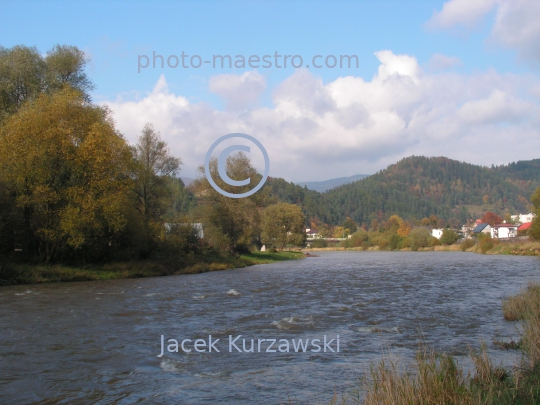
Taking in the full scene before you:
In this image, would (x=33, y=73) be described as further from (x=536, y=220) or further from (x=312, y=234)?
(x=312, y=234)

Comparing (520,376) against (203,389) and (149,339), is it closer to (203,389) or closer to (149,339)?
(203,389)

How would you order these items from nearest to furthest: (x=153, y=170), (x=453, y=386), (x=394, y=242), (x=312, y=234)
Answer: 1. (x=453, y=386)
2. (x=153, y=170)
3. (x=394, y=242)
4. (x=312, y=234)

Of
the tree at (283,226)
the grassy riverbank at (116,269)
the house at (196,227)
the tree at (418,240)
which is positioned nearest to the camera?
the grassy riverbank at (116,269)

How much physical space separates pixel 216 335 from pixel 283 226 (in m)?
65.1

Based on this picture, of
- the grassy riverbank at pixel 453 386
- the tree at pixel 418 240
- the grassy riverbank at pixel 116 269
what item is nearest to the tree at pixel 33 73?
the grassy riverbank at pixel 116 269

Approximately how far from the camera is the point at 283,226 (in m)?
79.2

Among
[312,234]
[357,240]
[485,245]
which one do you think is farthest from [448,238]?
[312,234]

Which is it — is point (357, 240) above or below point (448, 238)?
below

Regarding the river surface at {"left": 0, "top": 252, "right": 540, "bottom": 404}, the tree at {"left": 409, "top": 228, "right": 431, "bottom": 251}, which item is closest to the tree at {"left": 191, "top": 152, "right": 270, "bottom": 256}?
the river surface at {"left": 0, "top": 252, "right": 540, "bottom": 404}

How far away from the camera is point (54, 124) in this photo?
30344 mm

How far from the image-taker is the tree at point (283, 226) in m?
76.6

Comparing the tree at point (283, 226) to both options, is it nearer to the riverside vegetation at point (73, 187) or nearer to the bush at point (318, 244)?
the riverside vegetation at point (73, 187)

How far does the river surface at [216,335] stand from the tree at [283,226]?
50248mm

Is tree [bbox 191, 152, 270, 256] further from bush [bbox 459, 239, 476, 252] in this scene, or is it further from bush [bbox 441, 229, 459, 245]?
bush [bbox 441, 229, 459, 245]
